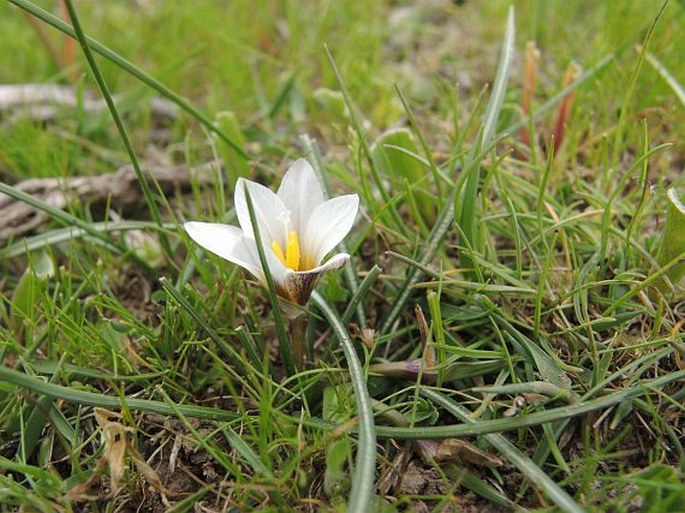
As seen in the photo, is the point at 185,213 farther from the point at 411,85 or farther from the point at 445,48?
the point at 445,48

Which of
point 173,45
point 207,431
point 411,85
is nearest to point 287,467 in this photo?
point 207,431

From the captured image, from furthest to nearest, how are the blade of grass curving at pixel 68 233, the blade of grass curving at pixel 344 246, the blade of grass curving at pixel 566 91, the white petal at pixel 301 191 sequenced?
the blade of grass curving at pixel 566 91 → the blade of grass curving at pixel 68 233 → the blade of grass curving at pixel 344 246 → the white petal at pixel 301 191

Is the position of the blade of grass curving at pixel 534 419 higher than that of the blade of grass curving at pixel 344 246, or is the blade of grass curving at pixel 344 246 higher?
the blade of grass curving at pixel 344 246

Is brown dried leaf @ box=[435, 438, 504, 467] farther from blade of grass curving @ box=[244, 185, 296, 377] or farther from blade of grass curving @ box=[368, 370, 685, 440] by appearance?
blade of grass curving @ box=[244, 185, 296, 377]

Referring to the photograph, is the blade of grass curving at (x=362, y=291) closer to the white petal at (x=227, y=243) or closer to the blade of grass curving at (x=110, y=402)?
the white petal at (x=227, y=243)

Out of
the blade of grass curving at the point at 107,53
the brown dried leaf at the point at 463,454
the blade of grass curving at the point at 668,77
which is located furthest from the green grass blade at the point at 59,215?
the blade of grass curving at the point at 668,77

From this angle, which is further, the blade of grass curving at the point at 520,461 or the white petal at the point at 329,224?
the white petal at the point at 329,224

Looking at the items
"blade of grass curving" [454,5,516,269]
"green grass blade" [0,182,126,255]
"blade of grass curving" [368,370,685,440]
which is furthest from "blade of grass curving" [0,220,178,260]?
"blade of grass curving" [368,370,685,440]
